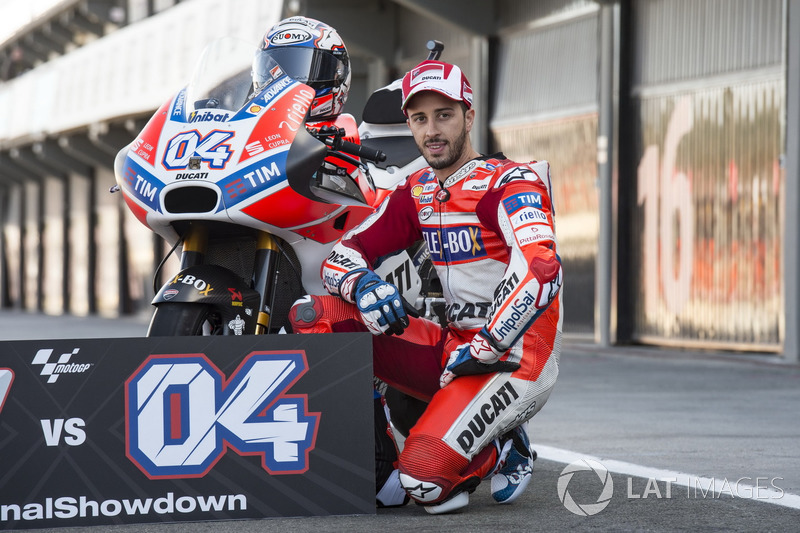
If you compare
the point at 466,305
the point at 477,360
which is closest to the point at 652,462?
the point at 466,305

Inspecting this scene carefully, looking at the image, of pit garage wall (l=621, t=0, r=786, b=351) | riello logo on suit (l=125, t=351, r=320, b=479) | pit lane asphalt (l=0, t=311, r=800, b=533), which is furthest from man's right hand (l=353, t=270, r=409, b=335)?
pit garage wall (l=621, t=0, r=786, b=351)

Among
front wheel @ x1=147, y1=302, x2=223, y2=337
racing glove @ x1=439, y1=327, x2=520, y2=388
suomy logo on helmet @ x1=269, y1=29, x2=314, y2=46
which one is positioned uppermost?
suomy logo on helmet @ x1=269, y1=29, x2=314, y2=46

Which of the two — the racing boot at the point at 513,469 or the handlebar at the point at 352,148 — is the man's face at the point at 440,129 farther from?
the racing boot at the point at 513,469

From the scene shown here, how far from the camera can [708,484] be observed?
4.64m

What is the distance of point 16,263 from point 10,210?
6.14ft

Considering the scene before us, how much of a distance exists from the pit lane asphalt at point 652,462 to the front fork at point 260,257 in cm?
92

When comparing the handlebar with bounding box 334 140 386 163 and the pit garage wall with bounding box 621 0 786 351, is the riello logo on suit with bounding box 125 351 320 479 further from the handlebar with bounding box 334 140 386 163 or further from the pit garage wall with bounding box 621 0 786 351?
the pit garage wall with bounding box 621 0 786 351

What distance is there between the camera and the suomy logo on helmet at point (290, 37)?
5.19m

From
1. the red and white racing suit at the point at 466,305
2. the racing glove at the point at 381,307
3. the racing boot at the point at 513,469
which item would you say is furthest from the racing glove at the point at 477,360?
the racing boot at the point at 513,469

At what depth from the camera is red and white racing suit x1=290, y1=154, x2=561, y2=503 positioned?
13.4ft

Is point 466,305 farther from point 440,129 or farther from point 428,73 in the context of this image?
point 428,73

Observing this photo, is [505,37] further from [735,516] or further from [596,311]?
[735,516]

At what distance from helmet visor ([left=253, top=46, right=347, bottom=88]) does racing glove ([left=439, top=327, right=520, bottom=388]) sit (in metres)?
1.46

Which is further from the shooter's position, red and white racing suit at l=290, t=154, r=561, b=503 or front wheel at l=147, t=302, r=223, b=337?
front wheel at l=147, t=302, r=223, b=337
